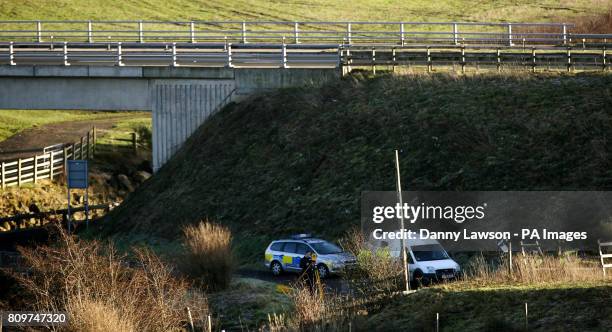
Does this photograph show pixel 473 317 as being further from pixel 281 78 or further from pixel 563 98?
pixel 281 78

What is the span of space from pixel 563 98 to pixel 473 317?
1665 cm

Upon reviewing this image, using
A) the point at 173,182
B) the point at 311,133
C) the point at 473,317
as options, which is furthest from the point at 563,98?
the point at 473,317

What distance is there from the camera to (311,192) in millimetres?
38562

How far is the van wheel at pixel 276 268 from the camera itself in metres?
33.5

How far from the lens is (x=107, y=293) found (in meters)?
24.5

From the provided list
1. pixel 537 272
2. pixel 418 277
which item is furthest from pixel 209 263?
pixel 537 272

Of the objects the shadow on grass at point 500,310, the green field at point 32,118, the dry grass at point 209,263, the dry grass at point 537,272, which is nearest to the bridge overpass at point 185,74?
the green field at point 32,118

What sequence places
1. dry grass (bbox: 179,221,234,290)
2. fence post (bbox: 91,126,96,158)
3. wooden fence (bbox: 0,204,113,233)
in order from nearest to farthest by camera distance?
1. dry grass (bbox: 179,221,234,290)
2. wooden fence (bbox: 0,204,113,233)
3. fence post (bbox: 91,126,96,158)

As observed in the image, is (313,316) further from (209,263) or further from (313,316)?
(209,263)

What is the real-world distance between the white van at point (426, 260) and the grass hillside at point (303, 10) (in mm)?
47713

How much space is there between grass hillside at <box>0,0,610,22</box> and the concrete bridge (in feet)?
105

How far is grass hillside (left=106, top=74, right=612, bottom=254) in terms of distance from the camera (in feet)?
119

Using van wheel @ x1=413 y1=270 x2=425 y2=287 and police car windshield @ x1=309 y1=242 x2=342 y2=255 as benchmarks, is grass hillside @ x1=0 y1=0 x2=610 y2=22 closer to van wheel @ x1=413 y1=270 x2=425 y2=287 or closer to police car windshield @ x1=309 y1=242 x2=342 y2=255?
police car windshield @ x1=309 y1=242 x2=342 y2=255

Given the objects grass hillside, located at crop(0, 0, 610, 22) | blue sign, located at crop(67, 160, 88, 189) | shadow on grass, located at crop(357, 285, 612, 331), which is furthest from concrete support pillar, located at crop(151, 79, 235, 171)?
grass hillside, located at crop(0, 0, 610, 22)
